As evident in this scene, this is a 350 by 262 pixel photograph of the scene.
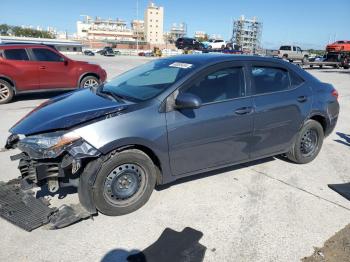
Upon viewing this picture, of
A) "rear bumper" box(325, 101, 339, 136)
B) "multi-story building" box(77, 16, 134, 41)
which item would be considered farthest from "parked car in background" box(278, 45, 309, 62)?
"multi-story building" box(77, 16, 134, 41)

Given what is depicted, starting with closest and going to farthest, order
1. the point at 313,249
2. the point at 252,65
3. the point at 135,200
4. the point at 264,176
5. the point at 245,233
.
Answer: the point at 313,249
the point at 245,233
the point at 135,200
the point at 252,65
the point at 264,176

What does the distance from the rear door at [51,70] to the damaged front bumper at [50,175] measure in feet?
22.4

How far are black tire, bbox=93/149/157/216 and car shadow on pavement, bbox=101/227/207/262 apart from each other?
543 mm

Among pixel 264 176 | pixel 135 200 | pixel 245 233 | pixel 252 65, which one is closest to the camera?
pixel 245 233

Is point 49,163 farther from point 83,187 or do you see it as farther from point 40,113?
point 40,113

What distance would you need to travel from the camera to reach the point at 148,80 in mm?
4203

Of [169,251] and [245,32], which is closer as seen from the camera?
[169,251]

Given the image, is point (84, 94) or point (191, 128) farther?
point (84, 94)

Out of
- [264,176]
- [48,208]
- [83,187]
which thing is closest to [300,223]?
[264,176]

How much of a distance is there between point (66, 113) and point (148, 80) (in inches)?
48.3

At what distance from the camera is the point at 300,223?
347cm

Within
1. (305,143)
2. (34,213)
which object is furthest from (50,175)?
(305,143)

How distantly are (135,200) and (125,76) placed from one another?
1956mm

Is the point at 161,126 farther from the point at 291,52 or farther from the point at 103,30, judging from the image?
the point at 103,30
